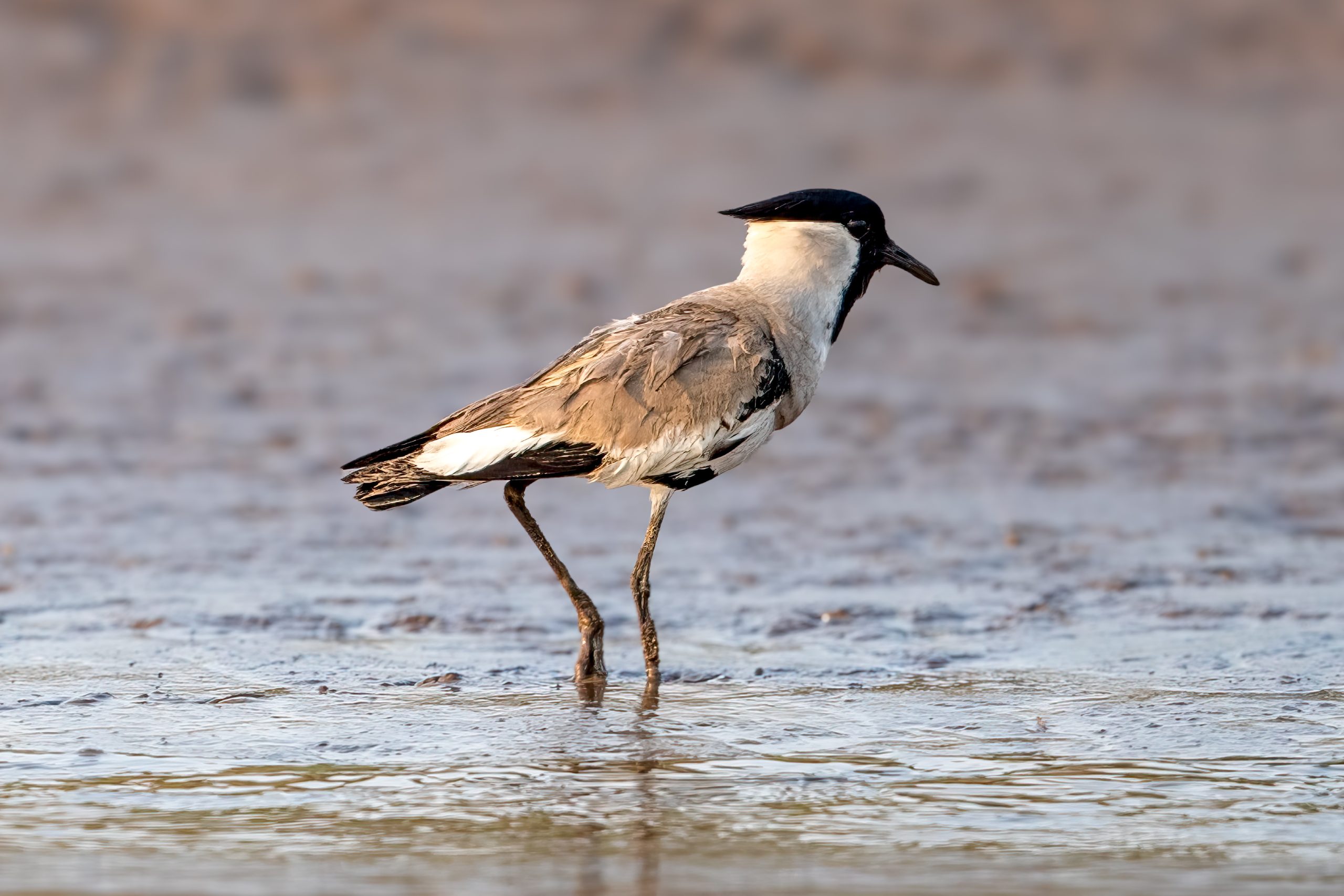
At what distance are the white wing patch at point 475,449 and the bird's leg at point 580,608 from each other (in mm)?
314

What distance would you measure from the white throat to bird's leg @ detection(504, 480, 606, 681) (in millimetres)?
1064

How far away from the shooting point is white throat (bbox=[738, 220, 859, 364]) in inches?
255

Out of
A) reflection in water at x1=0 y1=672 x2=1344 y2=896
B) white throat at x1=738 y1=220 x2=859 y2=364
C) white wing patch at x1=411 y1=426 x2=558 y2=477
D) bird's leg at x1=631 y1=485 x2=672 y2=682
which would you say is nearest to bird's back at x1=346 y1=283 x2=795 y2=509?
white wing patch at x1=411 y1=426 x2=558 y2=477

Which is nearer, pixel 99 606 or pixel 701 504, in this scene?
pixel 99 606

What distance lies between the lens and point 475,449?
606cm

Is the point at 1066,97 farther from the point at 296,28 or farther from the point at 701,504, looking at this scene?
the point at 701,504

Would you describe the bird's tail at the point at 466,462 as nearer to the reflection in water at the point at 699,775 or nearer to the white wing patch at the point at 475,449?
the white wing patch at the point at 475,449

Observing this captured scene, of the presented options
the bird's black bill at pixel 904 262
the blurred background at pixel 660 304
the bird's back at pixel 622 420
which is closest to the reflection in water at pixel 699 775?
the blurred background at pixel 660 304

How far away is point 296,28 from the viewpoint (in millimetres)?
15211

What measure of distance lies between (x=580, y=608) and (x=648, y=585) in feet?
0.79

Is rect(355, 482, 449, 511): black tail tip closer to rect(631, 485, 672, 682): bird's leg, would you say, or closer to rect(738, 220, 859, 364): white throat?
rect(631, 485, 672, 682): bird's leg

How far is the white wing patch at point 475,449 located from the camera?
6027mm

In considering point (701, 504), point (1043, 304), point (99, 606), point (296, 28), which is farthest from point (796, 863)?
point (296, 28)

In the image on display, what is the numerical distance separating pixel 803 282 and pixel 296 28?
9777 millimetres
